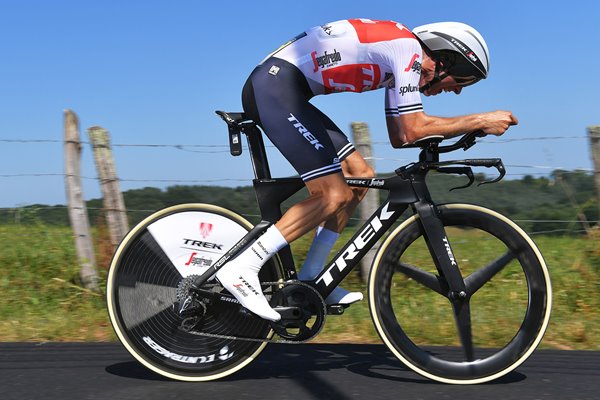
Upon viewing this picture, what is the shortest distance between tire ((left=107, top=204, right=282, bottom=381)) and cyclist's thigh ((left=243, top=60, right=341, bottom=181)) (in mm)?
534

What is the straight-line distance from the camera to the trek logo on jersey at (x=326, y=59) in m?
4.30

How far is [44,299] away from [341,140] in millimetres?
3562

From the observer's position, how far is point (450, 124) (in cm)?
414

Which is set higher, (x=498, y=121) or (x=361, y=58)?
(x=361, y=58)

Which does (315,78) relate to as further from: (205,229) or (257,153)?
(205,229)

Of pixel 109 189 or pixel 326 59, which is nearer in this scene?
pixel 326 59

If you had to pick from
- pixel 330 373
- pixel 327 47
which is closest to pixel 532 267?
pixel 330 373

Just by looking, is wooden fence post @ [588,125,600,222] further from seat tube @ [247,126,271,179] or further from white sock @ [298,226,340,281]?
seat tube @ [247,126,271,179]

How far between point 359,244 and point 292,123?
77 cm

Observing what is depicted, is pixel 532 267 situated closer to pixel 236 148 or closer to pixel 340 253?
pixel 340 253

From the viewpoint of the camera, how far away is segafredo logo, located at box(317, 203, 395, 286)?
4.46 m

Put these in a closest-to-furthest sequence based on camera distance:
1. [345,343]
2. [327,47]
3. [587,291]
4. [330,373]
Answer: [327,47]
[330,373]
[345,343]
[587,291]

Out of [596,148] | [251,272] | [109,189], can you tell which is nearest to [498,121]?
[251,272]

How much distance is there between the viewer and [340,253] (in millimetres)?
4480
